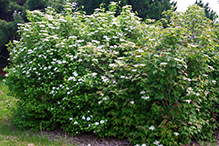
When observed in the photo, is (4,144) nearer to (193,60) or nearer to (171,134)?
(171,134)

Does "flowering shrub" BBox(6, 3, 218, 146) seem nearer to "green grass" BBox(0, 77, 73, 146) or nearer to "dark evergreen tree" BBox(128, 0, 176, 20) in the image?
"green grass" BBox(0, 77, 73, 146)

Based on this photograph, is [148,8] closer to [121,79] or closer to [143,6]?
[143,6]

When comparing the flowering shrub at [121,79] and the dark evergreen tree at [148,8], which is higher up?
the dark evergreen tree at [148,8]

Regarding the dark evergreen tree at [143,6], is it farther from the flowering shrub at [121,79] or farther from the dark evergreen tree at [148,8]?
the flowering shrub at [121,79]

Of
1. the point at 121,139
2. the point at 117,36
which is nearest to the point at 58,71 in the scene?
the point at 117,36

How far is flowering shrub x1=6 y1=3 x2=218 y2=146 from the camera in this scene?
3.16 m

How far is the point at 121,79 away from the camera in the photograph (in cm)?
357

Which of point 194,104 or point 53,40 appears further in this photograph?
point 53,40

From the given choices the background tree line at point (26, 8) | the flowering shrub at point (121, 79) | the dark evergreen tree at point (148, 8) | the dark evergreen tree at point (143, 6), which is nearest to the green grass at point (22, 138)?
the flowering shrub at point (121, 79)

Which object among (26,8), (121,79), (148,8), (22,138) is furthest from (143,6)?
(22,138)

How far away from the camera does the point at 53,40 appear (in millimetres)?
3900

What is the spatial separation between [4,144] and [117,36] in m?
2.98

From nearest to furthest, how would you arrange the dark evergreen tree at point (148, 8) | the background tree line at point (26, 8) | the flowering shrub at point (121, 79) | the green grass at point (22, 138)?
1. the flowering shrub at point (121, 79)
2. the green grass at point (22, 138)
3. the background tree line at point (26, 8)
4. the dark evergreen tree at point (148, 8)

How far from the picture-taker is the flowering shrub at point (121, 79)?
3.16 m
